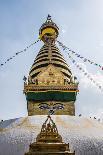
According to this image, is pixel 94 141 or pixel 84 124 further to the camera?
pixel 84 124

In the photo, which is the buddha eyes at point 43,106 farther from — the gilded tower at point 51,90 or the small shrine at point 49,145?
the small shrine at point 49,145

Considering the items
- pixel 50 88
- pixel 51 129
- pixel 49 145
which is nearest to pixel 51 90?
pixel 50 88

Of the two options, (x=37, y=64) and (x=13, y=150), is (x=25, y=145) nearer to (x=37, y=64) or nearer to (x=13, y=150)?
(x=13, y=150)

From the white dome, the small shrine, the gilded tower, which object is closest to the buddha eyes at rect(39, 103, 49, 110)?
the gilded tower

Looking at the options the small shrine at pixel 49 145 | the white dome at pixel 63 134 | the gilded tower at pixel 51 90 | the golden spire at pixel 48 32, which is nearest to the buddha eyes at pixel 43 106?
the gilded tower at pixel 51 90

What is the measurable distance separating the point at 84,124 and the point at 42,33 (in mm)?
14350

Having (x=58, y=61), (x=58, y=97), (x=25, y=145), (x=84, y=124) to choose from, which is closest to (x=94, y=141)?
(x=84, y=124)

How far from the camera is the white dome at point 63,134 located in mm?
11320

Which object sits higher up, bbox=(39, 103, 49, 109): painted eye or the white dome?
bbox=(39, 103, 49, 109): painted eye

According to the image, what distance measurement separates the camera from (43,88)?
74.2 feet

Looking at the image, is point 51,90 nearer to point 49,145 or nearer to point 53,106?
point 53,106

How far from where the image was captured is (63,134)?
11.8 m

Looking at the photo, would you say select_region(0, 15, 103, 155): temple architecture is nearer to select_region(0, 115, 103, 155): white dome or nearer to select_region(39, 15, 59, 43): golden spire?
select_region(0, 115, 103, 155): white dome

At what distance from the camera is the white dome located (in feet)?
37.1
